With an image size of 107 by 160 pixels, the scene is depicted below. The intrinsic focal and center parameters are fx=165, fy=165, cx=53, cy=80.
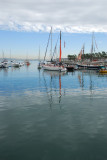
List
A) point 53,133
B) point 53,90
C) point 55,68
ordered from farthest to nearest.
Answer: point 55,68 < point 53,90 < point 53,133

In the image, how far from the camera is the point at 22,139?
31.4 feet

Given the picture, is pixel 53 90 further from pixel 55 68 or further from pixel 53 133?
pixel 55 68

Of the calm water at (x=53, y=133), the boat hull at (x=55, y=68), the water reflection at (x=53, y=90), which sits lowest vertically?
the calm water at (x=53, y=133)

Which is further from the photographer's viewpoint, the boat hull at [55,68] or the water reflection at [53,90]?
the boat hull at [55,68]

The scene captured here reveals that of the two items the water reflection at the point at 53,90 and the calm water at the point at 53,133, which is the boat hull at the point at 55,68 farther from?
the calm water at the point at 53,133

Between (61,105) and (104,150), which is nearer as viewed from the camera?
(104,150)

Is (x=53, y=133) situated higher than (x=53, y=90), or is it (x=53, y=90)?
(x=53, y=90)

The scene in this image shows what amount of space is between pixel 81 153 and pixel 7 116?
770cm

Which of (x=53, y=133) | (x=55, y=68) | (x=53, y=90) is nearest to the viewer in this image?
(x=53, y=133)

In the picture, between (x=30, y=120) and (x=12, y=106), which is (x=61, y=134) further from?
(x=12, y=106)

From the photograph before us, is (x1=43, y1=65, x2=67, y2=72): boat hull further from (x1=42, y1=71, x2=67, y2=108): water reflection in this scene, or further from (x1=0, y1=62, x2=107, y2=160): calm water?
(x1=0, y1=62, x2=107, y2=160): calm water

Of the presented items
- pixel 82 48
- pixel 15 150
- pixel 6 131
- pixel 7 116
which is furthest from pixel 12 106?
pixel 82 48

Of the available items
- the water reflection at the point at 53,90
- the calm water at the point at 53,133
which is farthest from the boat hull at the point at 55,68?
the calm water at the point at 53,133

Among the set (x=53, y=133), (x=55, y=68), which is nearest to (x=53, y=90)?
(x=53, y=133)
